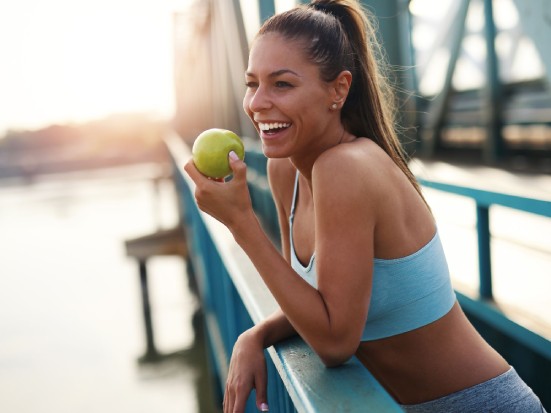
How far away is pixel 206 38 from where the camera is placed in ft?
40.5

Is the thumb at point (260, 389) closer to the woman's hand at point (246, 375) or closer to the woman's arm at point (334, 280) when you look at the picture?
the woman's hand at point (246, 375)

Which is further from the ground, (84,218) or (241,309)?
(241,309)

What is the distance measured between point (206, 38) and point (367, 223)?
38.1 ft

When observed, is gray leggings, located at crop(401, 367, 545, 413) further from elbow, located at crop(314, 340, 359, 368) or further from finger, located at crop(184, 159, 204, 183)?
finger, located at crop(184, 159, 204, 183)

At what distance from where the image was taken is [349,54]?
1.56m

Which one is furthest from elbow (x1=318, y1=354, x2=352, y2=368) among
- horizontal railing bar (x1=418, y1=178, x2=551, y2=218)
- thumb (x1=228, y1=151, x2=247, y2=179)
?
horizontal railing bar (x1=418, y1=178, x2=551, y2=218)

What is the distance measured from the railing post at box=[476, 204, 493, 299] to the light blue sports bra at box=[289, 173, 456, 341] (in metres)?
0.96

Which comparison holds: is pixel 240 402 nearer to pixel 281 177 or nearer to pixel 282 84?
pixel 281 177

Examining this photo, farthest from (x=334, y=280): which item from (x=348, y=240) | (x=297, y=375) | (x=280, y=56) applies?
(x=280, y=56)

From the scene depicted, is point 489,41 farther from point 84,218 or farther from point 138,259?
point 84,218

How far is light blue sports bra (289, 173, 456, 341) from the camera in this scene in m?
1.43

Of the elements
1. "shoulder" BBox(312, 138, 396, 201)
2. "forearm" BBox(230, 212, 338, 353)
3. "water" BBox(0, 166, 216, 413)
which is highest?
"shoulder" BBox(312, 138, 396, 201)

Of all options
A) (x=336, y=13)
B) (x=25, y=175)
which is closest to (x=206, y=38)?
A: (x=336, y=13)

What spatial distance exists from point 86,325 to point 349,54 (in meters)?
9.80
